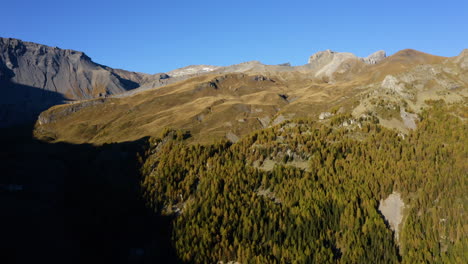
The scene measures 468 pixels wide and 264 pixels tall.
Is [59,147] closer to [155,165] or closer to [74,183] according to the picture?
[74,183]

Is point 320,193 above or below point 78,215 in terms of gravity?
below

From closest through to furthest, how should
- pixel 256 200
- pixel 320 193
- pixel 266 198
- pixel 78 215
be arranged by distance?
pixel 78 215, pixel 256 200, pixel 320 193, pixel 266 198

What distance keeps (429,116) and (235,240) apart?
120 metres

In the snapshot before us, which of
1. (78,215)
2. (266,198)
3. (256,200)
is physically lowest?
(266,198)

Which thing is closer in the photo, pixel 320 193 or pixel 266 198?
pixel 320 193

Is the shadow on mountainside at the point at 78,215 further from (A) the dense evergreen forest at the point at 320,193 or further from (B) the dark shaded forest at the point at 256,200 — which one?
(A) the dense evergreen forest at the point at 320,193

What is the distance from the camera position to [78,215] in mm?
102250

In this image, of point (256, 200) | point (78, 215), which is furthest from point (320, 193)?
point (78, 215)

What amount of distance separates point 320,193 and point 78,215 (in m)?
87.3

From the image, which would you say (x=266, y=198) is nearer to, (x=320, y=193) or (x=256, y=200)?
(x=256, y=200)

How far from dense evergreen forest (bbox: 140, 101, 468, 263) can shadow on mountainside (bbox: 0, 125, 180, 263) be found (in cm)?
787

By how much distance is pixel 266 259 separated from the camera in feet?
282

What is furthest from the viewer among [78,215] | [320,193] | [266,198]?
[266,198]

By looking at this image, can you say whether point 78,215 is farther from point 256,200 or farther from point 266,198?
point 266,198
